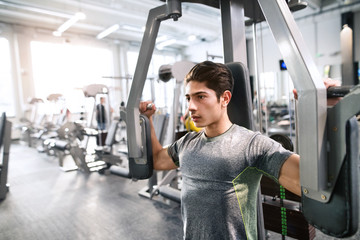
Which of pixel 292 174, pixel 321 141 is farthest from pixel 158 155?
pixel 321 141

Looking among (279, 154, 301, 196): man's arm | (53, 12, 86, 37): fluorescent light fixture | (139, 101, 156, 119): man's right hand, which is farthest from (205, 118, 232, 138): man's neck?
(53, 12, 86, 37): fluorescent light fixture

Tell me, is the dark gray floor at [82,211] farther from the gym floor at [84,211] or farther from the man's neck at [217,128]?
the man's neck at [217,128]

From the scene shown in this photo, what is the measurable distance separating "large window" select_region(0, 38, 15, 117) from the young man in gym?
28.6ft

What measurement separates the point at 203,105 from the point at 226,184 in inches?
11.3

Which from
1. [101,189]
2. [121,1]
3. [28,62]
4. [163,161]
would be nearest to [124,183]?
[101,189]

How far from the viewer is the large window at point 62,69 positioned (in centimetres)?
→ 841

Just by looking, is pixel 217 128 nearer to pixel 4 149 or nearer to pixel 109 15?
pixel 4 149

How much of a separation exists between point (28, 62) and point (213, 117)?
29.6ft

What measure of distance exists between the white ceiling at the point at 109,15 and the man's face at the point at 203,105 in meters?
5.00

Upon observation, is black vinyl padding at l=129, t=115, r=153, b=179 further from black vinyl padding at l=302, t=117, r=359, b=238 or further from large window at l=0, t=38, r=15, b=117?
large window at l=0, t=38, r=15, b=117

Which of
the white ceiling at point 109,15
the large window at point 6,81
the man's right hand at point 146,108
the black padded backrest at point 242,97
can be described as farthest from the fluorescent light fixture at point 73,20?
the black padded backrest at point 242,97

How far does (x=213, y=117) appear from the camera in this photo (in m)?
0.90

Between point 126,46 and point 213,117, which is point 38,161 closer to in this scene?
point 213,117

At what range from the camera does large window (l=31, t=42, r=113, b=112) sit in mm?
8414
